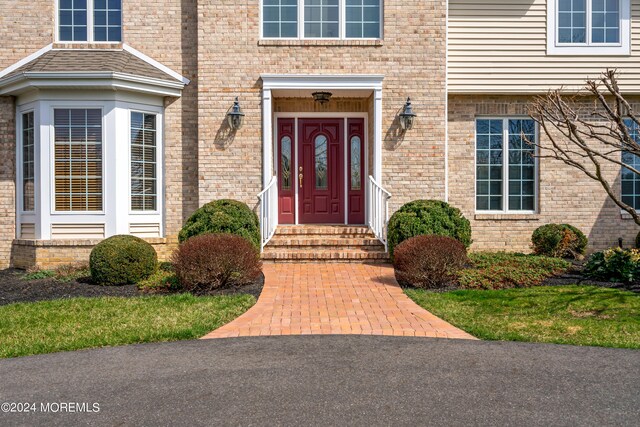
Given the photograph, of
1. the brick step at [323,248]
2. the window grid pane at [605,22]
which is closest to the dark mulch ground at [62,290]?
the brick step at [323,248]

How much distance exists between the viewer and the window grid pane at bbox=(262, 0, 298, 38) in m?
11.5

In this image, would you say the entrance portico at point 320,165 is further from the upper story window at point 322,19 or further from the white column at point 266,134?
the upper story window at point 322,19

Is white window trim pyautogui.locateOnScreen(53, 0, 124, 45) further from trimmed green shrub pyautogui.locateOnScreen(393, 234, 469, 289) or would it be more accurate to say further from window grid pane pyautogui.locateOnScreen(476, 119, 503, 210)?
window grid pane pyautogui.locateOnScreen(476, 119, 503, 210)

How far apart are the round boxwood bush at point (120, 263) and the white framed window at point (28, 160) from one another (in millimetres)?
3399

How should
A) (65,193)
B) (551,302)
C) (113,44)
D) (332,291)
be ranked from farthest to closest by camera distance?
1. (113,44)
2. (65,193)
3. (332,291)
4. (551,302)

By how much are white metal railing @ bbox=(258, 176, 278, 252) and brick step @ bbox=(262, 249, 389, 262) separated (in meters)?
0.34

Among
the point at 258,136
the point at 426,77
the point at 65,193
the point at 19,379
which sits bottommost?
the point at 19,379

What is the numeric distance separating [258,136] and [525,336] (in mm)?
7236

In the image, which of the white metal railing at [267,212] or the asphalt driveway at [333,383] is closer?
the asphalt driveway at [333,383]

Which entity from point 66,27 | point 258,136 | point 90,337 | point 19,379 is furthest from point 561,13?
point 19,379

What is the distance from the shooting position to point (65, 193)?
36.4 feet

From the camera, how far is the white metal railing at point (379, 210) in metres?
10.8

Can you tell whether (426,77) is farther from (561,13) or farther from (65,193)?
(65,193)

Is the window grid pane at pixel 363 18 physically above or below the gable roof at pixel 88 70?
above
